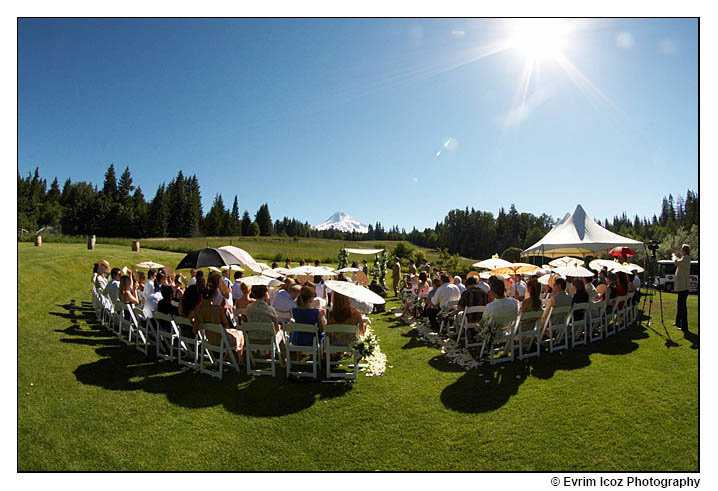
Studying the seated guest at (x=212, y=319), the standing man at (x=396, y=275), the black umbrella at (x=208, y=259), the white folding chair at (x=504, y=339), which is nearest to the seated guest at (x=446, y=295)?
the white folding chair at (x=504, y=339)

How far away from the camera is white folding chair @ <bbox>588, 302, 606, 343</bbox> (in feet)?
24.5

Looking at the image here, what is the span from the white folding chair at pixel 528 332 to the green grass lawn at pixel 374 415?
298 mm

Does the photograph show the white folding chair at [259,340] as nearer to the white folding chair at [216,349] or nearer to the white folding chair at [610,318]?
the white folding chair at [216,349]

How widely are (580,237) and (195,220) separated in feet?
220

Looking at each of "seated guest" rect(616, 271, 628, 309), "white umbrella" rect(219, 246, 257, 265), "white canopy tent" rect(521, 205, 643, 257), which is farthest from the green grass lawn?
"white canopy tent" rect(521, 205, 643, 257)

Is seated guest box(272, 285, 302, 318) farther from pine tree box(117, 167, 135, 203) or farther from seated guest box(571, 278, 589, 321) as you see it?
pine tree box(117, 167, 135, 203)

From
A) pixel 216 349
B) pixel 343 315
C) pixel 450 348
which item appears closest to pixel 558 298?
pixel 450 348

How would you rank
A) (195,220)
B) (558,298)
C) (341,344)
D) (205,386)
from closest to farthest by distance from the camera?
(205,386) < (341,344) < (558,298) < (195,220)

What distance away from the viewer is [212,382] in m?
5.59

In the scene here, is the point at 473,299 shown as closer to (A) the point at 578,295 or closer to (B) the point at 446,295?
(B) the point at 446,295

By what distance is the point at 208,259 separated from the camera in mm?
9188

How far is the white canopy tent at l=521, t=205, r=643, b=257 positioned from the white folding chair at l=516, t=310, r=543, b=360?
8945 mm

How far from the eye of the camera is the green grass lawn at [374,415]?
359 cm
